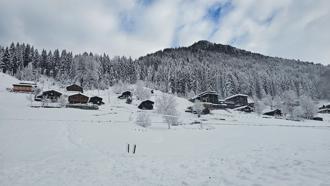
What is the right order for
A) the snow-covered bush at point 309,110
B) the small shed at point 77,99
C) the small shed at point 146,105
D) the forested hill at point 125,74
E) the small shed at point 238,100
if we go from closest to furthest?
the small shed at point 77,99
the small shed at point 146,105
the snow-covered bush at point 309,110
the small shed at point 238,100
the forested hill at point 125,74

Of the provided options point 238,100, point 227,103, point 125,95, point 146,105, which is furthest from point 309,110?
point 125,95

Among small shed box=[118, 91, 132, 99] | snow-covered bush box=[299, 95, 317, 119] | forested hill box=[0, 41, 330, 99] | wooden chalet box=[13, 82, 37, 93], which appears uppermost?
forested hill box=[0, 41, 330, 99]

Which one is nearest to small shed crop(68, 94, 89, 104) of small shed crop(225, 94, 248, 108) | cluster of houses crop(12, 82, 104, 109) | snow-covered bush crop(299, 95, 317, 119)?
cluster of houses crop(12, 82, 104, 109)

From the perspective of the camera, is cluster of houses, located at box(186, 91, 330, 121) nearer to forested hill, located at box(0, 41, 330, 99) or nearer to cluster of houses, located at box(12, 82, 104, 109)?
forested hill, located at box(0, 41, 330, 99)

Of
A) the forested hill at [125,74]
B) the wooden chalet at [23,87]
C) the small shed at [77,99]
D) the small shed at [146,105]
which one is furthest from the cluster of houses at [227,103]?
the wooden chalet at [23,87]

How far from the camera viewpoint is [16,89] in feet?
292

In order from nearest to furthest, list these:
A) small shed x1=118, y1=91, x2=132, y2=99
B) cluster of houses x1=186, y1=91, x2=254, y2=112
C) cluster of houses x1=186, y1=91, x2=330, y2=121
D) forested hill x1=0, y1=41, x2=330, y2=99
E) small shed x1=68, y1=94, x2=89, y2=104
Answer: small shed x1=68, y1=94, x2=89, y2=104 → cluster of houses x1=186, y1=91, x2=330, y2=121 → cluster of houses x1=186, y1=91, x2=254, y2=112 → small shed x1=118, y1=91, x2=132, y2=99 → forested hill x1=0, y1=41, x2=330, y2=99

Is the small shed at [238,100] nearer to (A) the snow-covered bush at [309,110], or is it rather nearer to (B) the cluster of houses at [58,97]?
(A) the snow-covered bush at [309,110]

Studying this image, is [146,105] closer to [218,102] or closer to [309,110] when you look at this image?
[218,102]

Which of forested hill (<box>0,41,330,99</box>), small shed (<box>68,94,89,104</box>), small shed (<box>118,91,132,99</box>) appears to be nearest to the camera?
small shed (<box>68,94,89,104</box>)

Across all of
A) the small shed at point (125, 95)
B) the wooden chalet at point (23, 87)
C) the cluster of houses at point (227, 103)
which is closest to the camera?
the wooden chalet at point (23, 87)

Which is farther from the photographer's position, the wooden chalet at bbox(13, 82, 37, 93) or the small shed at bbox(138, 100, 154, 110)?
the wooden chalet at bbox(13, 82, 37, 93)

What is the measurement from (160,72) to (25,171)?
14228 cm

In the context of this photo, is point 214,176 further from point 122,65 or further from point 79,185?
point 122,65
